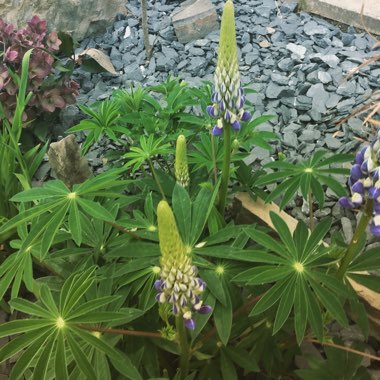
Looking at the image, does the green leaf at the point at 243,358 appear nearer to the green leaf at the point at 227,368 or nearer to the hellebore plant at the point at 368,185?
the green leaf at the point at 227,368

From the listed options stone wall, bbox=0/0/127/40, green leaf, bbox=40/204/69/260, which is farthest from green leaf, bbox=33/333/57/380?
stone wall, bbox=0/0/127/40

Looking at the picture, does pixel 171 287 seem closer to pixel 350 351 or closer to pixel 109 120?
pixel 350 351

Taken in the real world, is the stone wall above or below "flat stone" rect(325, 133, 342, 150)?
above

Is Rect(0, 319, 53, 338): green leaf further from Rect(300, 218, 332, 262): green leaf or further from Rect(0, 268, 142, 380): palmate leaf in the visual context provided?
Rect(300, 218, 332, 262): green leaf

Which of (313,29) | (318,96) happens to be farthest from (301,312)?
(313,29)

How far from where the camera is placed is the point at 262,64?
303cm

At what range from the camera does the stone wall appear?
10.5ft

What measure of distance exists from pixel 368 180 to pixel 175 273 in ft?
1.54

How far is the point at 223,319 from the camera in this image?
133 centimetres

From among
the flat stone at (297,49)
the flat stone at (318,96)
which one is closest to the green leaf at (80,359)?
the flat stone at (318,96)

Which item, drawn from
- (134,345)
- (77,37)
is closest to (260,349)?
(134,345)

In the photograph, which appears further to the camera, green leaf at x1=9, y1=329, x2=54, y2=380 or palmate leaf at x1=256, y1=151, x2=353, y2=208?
palmate leaf at x1=256, y1=151, x2=353, y2=208

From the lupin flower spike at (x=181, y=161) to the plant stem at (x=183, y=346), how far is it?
448 millimetres

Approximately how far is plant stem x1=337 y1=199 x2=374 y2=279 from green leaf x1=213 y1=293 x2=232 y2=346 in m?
0.30
